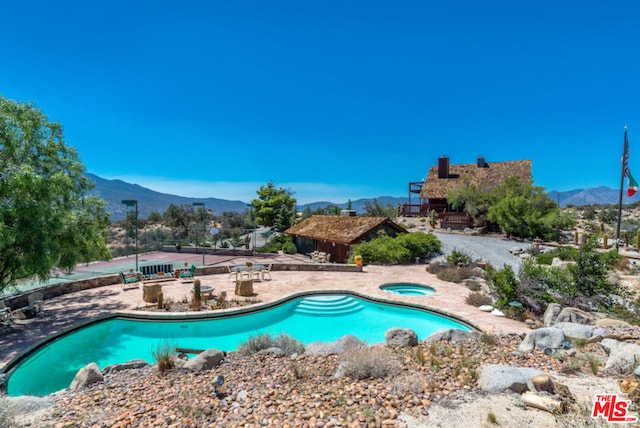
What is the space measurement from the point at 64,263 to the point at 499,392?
12.5 meters

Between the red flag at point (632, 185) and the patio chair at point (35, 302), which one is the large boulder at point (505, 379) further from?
the red flag at point (632, 185)

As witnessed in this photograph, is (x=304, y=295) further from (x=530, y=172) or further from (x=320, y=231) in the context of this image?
(x=530, y=172)

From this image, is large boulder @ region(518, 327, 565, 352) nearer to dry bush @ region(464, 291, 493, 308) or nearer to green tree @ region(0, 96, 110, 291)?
dry bush @ region(464, 291, 493, 308)

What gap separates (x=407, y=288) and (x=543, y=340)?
7977 millimetres

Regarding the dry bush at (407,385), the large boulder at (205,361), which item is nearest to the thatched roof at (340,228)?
the large boulder at (205,361)

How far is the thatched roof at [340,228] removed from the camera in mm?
21228

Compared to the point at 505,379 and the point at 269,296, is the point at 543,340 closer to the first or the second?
the point at 505,379

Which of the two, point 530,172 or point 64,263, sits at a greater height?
point 530,172

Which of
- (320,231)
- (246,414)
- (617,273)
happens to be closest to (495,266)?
(617,273)

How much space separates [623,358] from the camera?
542 centimetres

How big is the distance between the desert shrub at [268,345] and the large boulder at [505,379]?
371cm

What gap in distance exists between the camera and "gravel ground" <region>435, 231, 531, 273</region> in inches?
723

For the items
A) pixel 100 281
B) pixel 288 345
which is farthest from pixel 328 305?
pixel 100 281

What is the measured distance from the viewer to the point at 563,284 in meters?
9.78
